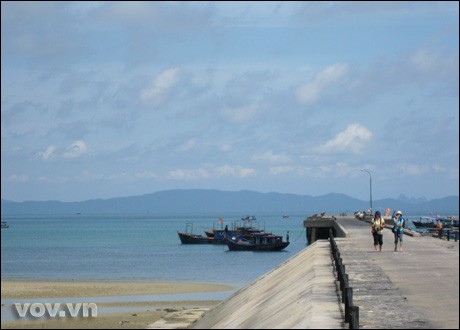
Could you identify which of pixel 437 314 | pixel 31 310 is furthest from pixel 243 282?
pixel 437 314

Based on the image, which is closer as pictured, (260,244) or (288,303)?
(288,303)

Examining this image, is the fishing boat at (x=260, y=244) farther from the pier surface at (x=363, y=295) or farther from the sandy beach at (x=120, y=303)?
the pier surface at (x=363, y=295)

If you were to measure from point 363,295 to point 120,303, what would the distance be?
1003 inches

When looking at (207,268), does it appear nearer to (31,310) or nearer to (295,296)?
(31,310)

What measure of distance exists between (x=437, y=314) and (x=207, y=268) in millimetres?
55955

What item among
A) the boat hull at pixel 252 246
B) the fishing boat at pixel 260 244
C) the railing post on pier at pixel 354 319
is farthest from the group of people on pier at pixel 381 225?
the fishing boat at pixel 260 244

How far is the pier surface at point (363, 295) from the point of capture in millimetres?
17141

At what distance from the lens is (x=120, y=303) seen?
4419cm

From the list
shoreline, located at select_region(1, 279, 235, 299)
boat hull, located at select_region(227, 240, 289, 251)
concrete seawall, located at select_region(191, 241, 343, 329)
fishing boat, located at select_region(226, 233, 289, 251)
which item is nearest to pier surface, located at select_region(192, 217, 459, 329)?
concrete seawall, located at select_region(191, 241, 343, 329)

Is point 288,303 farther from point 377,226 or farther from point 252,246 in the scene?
point 252,246

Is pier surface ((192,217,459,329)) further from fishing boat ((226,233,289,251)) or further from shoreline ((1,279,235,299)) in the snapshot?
fishing boat ((226,233,289,251))

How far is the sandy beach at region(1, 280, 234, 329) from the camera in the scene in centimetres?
3438

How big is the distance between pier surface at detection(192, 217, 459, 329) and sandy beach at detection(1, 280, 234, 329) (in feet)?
8.35

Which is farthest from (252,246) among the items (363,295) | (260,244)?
(363,295)
